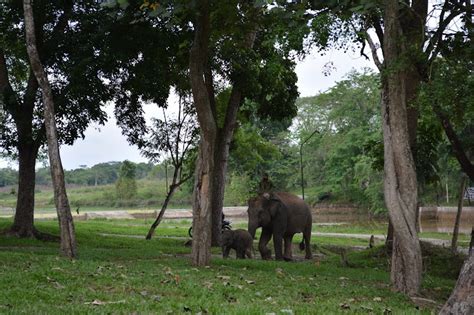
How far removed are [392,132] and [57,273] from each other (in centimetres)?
641

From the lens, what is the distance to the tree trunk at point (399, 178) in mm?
11078

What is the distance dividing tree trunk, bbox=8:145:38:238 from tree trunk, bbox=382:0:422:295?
14.2 meters

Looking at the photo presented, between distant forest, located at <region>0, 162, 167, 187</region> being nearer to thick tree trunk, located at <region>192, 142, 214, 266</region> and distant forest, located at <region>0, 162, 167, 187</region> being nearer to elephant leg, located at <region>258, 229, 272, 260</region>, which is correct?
elephant leg, located at <region>258, 229, 272, 260</region>

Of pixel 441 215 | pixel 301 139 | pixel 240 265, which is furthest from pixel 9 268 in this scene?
pixel 301 139

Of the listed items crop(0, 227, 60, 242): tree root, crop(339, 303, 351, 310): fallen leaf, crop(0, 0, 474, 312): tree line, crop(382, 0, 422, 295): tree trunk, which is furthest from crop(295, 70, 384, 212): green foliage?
crop(339, 303, 351, 310): fallen leaf

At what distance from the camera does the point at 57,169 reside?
560 inches

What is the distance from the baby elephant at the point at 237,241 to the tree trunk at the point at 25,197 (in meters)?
7.06

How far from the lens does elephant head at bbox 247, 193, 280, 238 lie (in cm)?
2012

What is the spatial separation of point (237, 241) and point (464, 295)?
13449 millimetres

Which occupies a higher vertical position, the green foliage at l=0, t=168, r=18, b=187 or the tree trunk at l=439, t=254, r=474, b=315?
the green foliage at l=0, t=168, r=18, b=187

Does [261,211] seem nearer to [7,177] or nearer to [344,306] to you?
[344,306]

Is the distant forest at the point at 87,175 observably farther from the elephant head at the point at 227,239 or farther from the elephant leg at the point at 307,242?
the elephant head at the point at 227,239

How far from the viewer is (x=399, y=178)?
1123 centimetres

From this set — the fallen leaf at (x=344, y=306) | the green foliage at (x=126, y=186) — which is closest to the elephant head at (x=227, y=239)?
the fallen leaf at (x=344, y=306)
